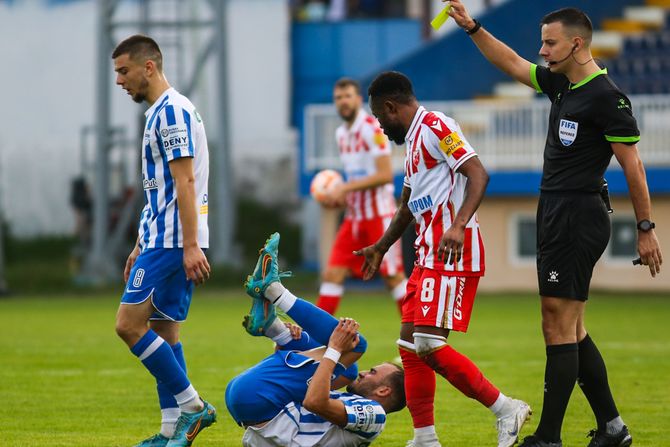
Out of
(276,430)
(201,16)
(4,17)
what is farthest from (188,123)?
(4,17)

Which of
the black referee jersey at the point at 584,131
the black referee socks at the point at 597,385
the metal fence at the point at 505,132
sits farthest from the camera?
the metal fence at the point at 505,132

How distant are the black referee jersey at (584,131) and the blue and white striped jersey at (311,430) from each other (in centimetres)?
162

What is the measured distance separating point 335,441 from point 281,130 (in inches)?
1032

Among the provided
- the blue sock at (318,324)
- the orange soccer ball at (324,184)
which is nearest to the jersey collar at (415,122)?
the blue sock at (318,324)

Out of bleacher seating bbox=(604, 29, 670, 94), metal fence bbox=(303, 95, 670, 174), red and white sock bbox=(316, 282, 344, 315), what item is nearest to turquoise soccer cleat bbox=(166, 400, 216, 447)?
red and white sock bbox=(316, 282, 344, 315)

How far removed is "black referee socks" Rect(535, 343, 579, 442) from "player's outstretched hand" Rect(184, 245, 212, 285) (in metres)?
1.98

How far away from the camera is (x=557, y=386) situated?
7.01m

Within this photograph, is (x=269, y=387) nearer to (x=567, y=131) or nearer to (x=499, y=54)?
(x=567, y=131)

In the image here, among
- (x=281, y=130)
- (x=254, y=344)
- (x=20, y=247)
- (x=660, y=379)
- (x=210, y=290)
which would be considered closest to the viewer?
(x=660, y=379)

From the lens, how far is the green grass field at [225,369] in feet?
26.1

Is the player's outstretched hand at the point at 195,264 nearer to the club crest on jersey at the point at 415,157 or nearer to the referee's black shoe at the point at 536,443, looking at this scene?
the club crest on jersey at the point at 415,157

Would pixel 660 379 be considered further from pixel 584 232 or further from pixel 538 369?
pixel 584 232

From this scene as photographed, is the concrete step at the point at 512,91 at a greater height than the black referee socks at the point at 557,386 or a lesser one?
greater

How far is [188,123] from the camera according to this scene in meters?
7.15
